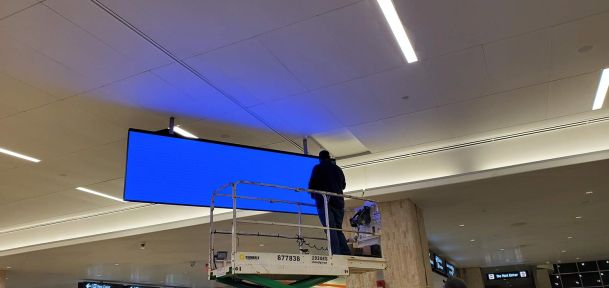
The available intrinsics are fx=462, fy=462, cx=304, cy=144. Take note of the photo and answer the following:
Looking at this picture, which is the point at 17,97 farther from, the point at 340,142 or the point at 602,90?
the point at 602,90

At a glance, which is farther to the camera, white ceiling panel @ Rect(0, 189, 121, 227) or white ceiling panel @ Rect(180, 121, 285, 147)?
white ceiling panel @ Rect(0, 189, 121, 227)

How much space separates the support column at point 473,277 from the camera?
19559mm

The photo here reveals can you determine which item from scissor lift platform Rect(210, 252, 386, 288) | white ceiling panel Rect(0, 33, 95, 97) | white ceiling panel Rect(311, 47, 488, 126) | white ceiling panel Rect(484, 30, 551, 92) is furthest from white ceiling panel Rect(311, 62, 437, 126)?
white ceiling panel Rect(0, 33, 95, 97)

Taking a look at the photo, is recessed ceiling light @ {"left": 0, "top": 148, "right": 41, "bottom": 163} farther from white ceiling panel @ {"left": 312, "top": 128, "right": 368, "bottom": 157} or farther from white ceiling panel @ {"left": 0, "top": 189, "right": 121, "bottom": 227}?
white ceiling panel @ {"left": 312, "top": 128, "right": 368, "bottom": 157}

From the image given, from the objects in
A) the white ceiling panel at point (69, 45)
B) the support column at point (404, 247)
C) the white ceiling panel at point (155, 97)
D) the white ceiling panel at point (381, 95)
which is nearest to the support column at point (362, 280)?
the support column at point (404, 247)

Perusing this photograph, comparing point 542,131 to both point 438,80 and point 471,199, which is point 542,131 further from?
point 438,80

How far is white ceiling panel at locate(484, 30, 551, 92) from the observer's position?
17.2 ft

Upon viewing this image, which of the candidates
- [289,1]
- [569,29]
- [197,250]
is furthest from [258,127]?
[197,250]

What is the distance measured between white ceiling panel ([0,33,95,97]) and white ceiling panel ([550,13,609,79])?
5.57m

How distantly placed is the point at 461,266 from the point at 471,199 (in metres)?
11.4

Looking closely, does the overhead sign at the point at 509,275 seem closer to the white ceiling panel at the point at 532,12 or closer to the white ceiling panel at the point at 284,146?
the white ceiling panel at the point at 284,146

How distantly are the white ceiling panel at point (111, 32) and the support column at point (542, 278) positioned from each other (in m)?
21.8

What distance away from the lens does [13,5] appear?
4.39 metres

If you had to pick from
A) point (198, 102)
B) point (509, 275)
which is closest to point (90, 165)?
point (198, 102)
